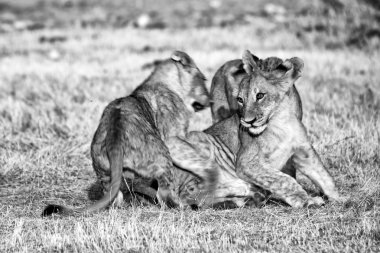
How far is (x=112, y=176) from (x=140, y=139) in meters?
0.48

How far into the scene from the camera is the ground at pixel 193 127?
478 cm

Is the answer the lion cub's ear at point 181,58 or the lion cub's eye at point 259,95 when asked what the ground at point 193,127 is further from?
the lion cub's ear at point 181,58

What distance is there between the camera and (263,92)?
573cm

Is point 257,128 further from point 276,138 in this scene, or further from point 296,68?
point 296,68

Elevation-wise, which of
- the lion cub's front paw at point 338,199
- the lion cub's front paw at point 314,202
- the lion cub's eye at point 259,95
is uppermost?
the lion cub's eye at point 259,95

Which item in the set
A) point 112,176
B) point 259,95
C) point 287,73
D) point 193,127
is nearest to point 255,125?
point 259,95

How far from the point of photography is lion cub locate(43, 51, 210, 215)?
5.30m

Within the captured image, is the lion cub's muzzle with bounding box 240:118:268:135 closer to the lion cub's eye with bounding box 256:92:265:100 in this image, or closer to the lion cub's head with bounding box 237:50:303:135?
the lion cub's head with bounding box 237:50:303:135

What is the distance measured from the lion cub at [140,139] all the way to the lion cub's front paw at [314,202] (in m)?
1.01

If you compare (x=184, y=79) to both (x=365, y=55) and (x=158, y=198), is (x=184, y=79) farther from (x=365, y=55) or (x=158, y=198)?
(x=365, y=55)

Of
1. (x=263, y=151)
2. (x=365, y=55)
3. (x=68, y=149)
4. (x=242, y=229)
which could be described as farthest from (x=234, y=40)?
(x=242, y=229)

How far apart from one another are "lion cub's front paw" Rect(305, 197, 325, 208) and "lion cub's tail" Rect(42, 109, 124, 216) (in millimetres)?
1467

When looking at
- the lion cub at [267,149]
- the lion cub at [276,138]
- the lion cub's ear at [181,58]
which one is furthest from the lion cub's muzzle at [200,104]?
the lion cub at [276,138]

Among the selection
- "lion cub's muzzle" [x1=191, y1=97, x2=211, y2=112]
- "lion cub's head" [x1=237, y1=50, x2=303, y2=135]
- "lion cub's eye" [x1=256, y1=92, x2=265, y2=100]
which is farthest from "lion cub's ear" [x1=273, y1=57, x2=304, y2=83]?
"lion cub's muzzle" [x1=191, y1=97, x2=211, y2=112]
